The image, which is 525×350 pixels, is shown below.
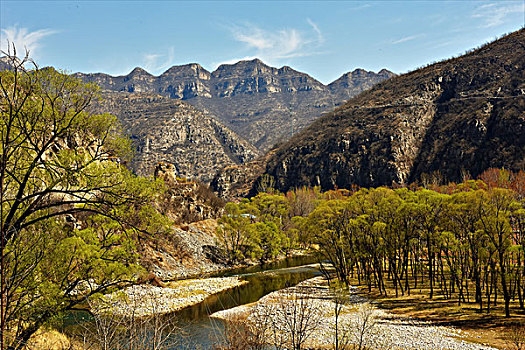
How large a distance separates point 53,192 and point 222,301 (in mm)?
26114

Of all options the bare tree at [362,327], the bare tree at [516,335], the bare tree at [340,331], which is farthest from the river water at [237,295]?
the bare tree at [516,335]

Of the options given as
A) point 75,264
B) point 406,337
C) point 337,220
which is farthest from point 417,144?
point 75,264

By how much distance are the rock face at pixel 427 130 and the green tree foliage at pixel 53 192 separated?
11867 cm

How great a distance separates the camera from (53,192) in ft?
55.9

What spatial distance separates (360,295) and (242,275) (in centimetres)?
2199

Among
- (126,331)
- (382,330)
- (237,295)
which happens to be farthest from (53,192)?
(237,295)

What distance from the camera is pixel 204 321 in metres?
31.6

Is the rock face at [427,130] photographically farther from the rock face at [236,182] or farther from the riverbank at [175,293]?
the riverbank at [175,293]

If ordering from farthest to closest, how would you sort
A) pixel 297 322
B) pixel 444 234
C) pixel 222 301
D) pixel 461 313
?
pixel 222 301 → pixel 444 234 → pixel 297 322 → pixel 461 313

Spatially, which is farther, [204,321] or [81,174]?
[204,321]

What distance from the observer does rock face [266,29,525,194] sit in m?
122

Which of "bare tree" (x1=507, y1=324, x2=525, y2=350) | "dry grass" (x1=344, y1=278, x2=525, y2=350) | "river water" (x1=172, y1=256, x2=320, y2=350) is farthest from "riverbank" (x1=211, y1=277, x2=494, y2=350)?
"river water" (x1=172, y1=256, x2=320, y2=350)

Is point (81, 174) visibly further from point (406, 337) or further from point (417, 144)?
point (417, 144)

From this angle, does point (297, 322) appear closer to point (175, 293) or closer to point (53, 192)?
point (175, 293)
